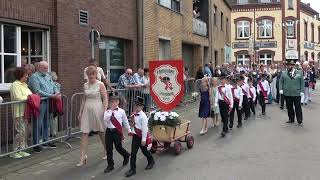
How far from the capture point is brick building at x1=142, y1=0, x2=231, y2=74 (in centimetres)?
2061

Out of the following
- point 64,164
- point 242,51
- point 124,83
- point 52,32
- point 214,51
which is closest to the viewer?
point 64,164

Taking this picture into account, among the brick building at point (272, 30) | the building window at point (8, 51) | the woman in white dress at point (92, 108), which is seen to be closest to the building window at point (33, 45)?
the building window at point (8, 51)

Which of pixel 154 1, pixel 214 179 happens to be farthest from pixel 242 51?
pixel 214 179

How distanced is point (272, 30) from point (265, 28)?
921 millimetres

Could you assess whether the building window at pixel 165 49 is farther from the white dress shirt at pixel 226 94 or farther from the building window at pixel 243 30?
the building window at pixel 243 30

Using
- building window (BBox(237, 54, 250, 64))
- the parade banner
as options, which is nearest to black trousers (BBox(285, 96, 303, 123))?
the parade banner

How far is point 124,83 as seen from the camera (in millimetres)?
15164

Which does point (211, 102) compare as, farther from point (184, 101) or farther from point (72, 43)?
point (184, 101)

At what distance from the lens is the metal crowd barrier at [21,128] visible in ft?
31.4

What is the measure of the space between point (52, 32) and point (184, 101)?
28.4ft

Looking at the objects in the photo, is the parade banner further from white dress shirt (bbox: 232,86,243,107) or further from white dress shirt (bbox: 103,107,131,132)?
white dress shirt (bbox: 232,86,243,107)

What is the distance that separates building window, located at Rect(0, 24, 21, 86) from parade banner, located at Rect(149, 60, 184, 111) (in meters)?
3.03

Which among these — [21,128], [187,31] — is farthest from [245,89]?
[187,31]

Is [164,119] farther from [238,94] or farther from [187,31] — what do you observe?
[187,31]
